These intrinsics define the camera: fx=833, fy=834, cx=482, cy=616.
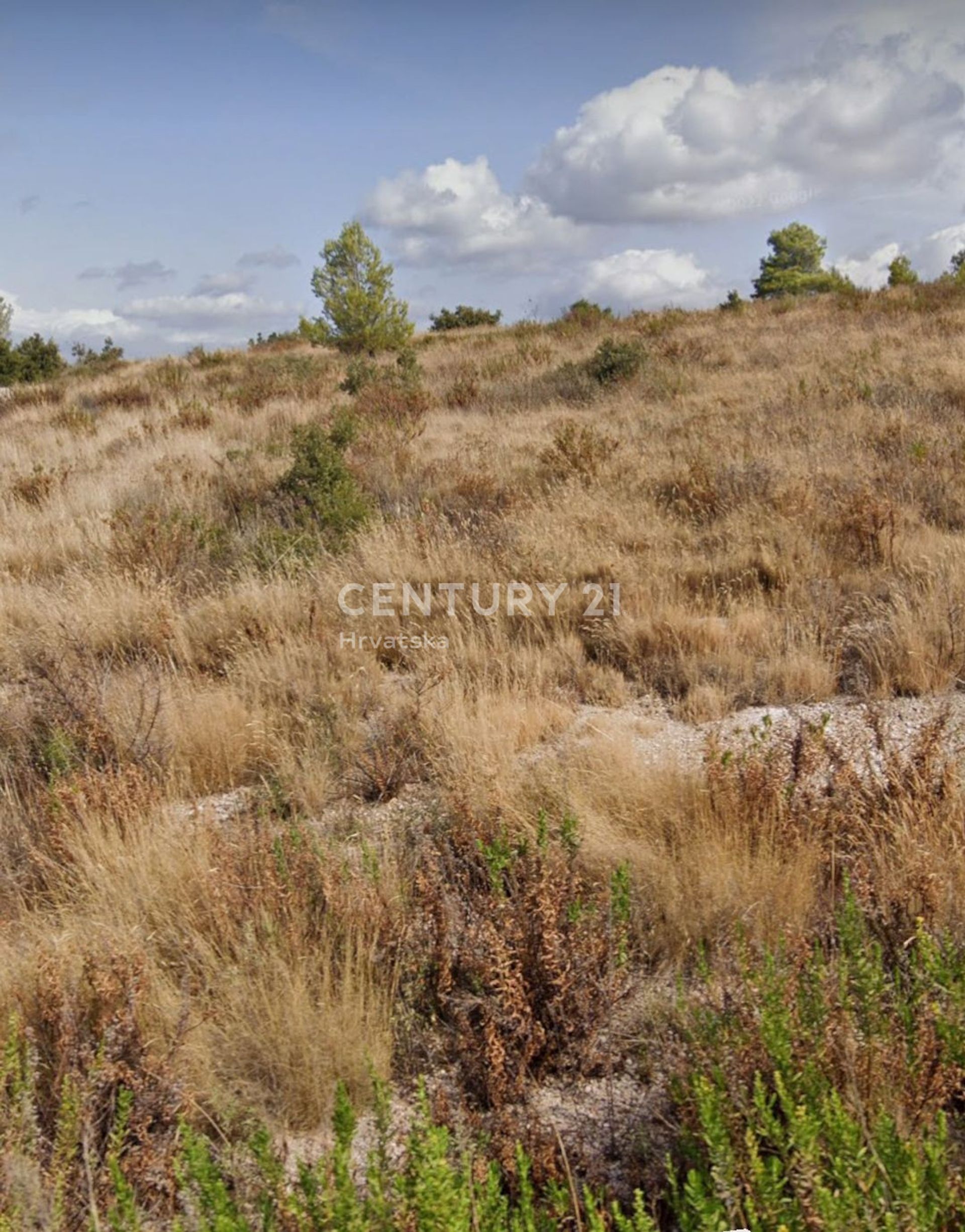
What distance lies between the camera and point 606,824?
2.75 metres

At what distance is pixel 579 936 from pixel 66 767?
2207mm

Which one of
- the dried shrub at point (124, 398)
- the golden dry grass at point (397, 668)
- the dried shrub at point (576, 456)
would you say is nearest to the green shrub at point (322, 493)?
the golden dry grass at point (397, 668)

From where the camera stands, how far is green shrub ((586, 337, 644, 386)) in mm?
11547

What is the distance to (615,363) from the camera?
11664mm

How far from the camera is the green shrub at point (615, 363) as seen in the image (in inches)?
455

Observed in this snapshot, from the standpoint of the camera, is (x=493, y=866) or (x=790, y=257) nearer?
(x=493, y=866)

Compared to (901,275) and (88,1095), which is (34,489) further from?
(901,275)

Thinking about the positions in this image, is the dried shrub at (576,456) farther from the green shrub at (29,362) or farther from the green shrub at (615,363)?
the green shrub at (29,362)

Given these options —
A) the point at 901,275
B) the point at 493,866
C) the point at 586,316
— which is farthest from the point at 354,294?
the point at 493,866

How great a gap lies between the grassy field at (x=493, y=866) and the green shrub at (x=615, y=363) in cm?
537

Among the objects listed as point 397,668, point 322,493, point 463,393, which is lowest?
point 397,668

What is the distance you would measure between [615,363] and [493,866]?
1034cm

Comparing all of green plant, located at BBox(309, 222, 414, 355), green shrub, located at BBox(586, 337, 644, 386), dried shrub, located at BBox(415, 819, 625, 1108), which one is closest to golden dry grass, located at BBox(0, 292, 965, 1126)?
dried shrub, located at BBox(415, 819, 625, 1108)

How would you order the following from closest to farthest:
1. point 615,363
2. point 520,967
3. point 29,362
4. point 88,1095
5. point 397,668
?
point 88,1095, point 520,967, point 397,668, point 615,363, point 29,362
